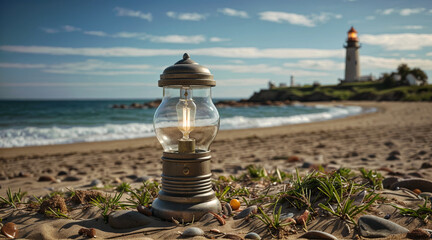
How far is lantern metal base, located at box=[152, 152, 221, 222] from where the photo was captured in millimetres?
2887

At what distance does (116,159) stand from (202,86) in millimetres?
5451

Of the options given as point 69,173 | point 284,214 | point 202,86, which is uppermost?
point 202,86

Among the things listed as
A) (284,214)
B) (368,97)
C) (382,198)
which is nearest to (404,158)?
(382,198)

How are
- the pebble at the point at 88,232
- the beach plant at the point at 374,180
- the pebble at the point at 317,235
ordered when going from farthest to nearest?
the beach plant at the point at 374,180
the pebble at the point at 88,232
the pebble at the point at 317,235

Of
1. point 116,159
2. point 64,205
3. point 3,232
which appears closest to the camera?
point 3,232

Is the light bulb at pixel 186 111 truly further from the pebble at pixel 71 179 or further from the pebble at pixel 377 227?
the pebble at pixel 71 179

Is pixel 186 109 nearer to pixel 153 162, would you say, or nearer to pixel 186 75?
pixel 186 75

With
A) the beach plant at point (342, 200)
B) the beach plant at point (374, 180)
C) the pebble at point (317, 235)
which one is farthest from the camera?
the beach plant at point (374, 180)

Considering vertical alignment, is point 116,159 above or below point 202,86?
below

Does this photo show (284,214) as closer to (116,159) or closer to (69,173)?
(69,173)

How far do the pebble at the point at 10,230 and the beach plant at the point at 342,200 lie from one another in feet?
8.45

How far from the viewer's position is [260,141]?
10.2m

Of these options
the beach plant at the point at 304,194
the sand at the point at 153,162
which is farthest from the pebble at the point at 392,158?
the beach plant at the point at 304,194

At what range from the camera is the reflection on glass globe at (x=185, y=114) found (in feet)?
9.82
